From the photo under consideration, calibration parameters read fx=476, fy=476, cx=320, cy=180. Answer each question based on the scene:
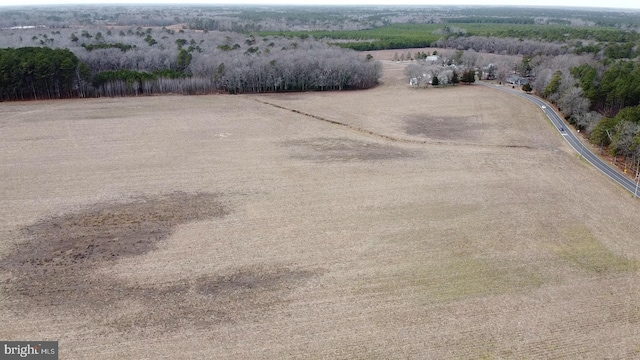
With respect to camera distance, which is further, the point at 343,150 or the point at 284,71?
the point at 284,71

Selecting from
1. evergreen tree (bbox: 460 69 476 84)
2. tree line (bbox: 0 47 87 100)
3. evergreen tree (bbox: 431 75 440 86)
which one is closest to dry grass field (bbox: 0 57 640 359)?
tree line (bbox: 0 47 87 100)

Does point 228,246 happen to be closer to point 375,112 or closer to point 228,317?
point 228,317

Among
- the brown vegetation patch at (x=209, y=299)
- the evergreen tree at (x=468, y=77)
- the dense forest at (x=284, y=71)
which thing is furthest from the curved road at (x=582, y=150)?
the brown vegetation patch at (x=209, y=299)

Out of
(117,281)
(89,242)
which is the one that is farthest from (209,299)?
(89,242)

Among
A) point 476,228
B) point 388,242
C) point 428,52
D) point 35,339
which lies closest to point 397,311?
point 388,242

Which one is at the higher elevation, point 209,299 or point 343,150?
point 343,150

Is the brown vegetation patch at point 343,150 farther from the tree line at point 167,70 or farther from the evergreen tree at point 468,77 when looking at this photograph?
the evergreen tree at point 468,77
